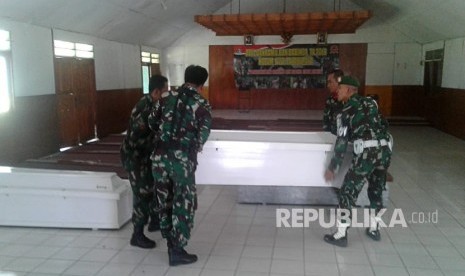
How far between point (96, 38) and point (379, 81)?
8763 mm

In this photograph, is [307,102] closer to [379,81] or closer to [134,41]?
[379,81]

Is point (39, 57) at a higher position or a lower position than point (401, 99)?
higher

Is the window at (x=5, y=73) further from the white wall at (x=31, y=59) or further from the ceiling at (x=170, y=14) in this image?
the ceiling at (x=170, y=14)

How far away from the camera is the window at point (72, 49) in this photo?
7.47 meters

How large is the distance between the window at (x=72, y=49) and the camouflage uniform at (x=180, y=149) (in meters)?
5.34

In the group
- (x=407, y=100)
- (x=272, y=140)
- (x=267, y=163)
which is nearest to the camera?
(x=267, y=163)

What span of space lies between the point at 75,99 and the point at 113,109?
5.80ft

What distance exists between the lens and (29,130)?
649 centimetres

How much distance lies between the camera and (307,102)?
13.4 meters

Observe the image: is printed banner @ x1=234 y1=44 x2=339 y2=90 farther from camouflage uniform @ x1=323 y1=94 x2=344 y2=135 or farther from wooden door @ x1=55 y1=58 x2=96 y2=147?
camouflage uniform @ x1=323 y1=94 x2=344 y2=135

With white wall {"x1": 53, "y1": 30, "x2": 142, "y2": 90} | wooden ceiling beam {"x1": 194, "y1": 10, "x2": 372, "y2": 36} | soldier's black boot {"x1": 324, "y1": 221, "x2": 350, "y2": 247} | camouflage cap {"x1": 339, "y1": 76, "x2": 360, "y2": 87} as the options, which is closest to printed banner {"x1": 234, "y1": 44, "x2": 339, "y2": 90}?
wooden ceiling beam {"x1": 194, "y1": 10, "x2": 372, "y2": 36}

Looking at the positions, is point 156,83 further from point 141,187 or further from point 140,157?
point 141,187

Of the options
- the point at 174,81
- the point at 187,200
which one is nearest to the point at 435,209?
the point at 187,200

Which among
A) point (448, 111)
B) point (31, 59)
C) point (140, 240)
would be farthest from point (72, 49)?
point (448, 111)
